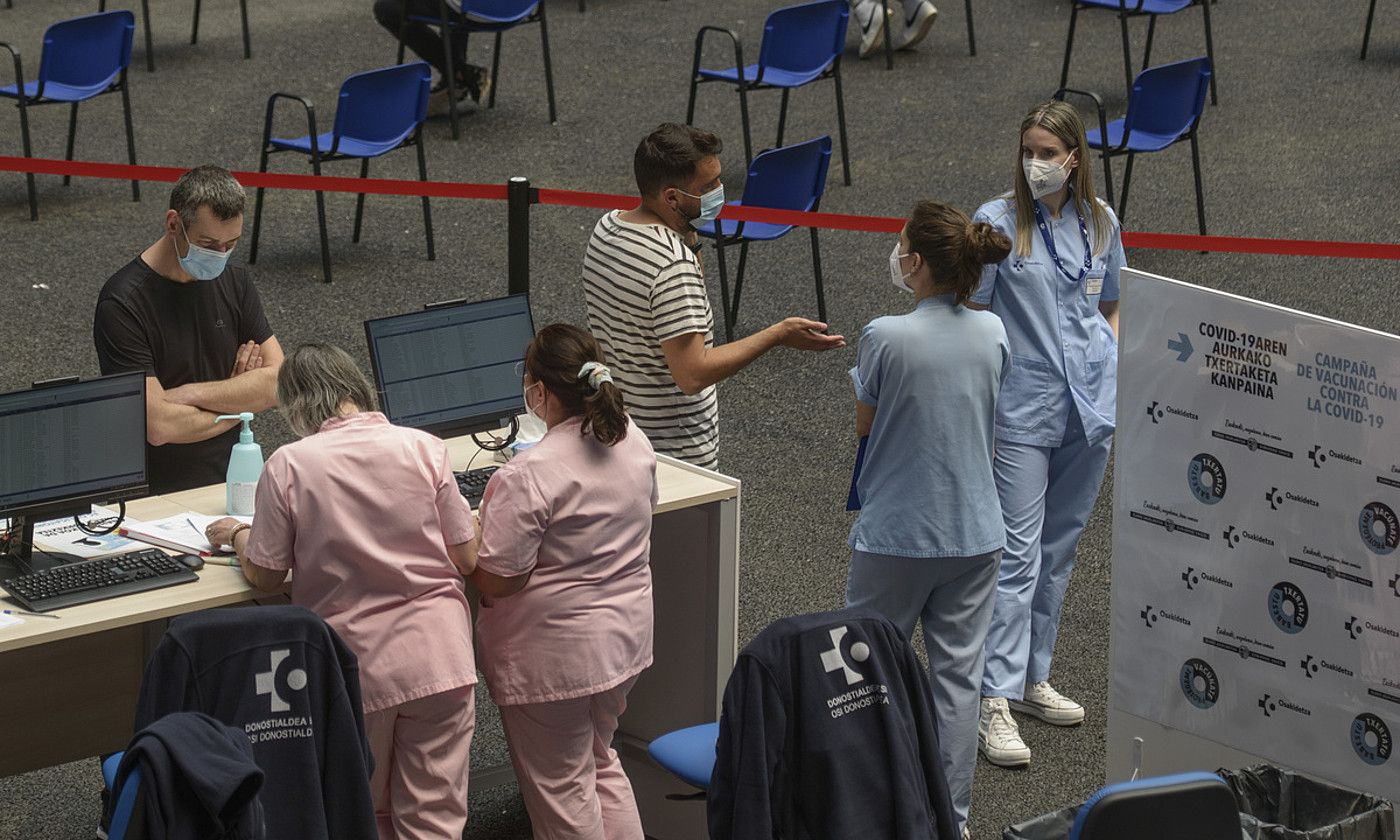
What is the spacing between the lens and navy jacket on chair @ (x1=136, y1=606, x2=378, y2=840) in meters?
3.03

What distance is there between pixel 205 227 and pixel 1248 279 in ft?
15.4

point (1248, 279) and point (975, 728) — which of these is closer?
point (975, 728)

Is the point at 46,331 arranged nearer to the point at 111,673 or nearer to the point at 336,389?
the point at 111,673

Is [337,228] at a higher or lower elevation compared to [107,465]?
lower

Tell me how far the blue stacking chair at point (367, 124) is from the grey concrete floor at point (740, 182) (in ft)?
0.95

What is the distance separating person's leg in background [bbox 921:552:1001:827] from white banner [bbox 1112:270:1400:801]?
0.34 metres

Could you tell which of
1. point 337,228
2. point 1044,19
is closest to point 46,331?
point 337,228

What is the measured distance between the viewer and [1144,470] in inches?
151

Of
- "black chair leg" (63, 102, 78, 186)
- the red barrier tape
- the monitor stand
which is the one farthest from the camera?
"black chair leg" (63, 102, 78, 186)

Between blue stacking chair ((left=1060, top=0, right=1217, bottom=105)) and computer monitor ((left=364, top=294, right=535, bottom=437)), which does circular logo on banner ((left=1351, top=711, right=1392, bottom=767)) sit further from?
blue stacking chair ((left=1060, top=0, right=1217, bottom=105))

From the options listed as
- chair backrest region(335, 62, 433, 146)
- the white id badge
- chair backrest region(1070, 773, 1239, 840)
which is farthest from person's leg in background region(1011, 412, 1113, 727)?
chair backrest region(335, 62, 433, 146)

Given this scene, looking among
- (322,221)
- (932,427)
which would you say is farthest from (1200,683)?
(322,221)

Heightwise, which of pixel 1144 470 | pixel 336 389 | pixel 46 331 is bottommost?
pixel 46 331

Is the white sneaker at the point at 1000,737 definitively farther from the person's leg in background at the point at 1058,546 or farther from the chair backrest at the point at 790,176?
the chair backrest at the point at 790,176
